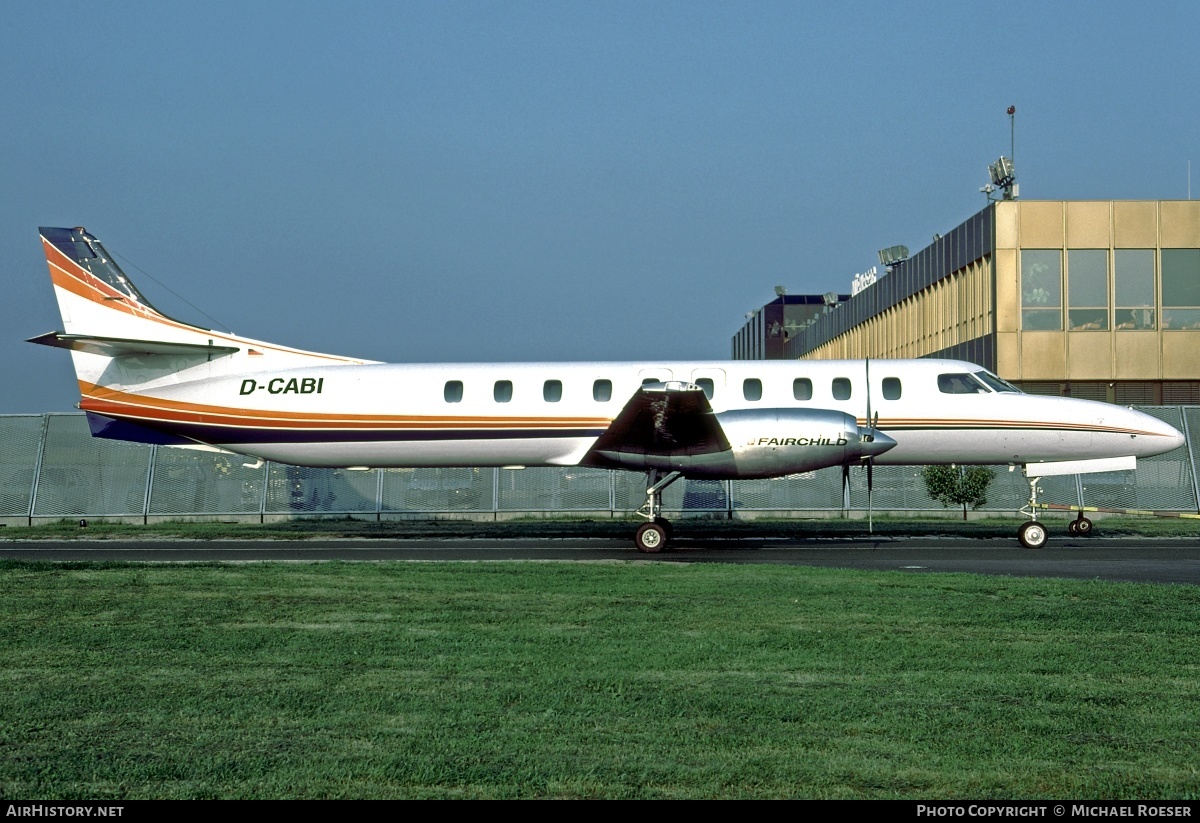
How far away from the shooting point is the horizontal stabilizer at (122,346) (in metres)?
21.1

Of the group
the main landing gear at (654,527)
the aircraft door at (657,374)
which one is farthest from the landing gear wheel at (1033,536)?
the aircraft door at (657,374)

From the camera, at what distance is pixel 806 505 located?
32.6 m

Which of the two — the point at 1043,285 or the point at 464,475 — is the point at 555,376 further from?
the point at 1043,285

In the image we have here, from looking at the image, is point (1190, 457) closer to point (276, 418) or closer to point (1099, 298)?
point (1099, 298)

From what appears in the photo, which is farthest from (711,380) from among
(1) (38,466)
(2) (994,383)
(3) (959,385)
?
(1) (38,466)

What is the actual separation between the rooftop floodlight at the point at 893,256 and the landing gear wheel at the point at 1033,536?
33385mm

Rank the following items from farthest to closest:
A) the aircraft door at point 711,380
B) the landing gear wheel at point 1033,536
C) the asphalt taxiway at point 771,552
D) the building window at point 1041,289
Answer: the building window at point 1041,289
the aircraft door at point 711,380
the landing gear wheel at point 1033,536
the asphalt taxiway at point 771,552

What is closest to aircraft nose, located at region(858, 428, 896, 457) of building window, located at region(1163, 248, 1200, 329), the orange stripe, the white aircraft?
the white aircraft

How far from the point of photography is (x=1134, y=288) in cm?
3806

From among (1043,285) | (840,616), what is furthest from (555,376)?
(1043,285)

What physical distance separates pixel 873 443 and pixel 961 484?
13782 mm

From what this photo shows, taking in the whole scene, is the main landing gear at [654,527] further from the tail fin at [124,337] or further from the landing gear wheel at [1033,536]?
the tail fin at [124,337]
